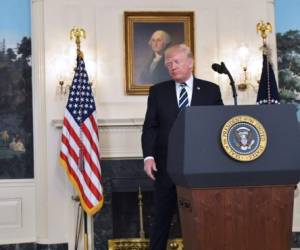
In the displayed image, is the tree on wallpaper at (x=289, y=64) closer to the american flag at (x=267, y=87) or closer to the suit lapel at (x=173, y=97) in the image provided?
the american flag at (x=267, y=87)

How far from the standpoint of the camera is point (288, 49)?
565 centimetres

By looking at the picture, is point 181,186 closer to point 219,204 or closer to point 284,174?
point 219,204

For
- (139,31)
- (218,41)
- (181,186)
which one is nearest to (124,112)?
(139,31)

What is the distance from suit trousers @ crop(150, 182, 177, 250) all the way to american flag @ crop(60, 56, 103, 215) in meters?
1.70

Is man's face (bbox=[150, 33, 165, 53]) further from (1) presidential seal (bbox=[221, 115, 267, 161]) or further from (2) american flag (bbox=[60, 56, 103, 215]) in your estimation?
(1) presidential seal (bbox=[221, 115, 267, 161])

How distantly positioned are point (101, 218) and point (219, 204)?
3.04 m

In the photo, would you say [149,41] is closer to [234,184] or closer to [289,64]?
[289,64]

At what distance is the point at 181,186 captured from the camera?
2293mm

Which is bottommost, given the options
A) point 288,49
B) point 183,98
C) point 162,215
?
point 162,215

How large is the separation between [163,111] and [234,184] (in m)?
1.00

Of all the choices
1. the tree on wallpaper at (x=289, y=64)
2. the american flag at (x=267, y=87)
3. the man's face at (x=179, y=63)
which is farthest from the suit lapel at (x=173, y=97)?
the tree on wallpaper at (x=289, y=64)

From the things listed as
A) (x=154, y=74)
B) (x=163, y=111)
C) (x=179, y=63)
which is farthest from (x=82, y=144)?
(x=179, y=63)

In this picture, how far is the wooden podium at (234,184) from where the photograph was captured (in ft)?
6.86

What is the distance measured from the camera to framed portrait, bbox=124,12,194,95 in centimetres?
517
